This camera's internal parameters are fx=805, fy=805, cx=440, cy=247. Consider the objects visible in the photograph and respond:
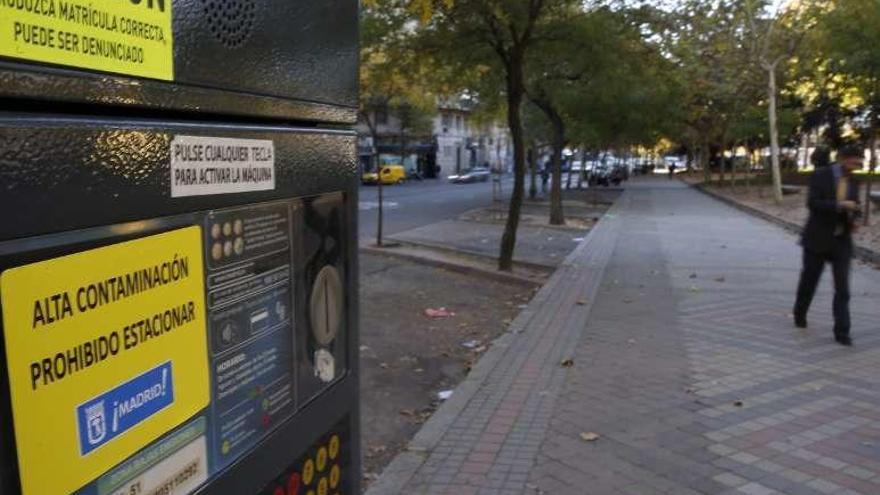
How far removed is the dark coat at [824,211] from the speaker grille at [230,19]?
6.84m

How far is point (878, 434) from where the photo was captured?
498cm

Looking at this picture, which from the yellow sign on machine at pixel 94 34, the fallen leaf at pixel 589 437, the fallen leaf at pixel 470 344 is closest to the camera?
the yellow sign on machine at pixel 94 34

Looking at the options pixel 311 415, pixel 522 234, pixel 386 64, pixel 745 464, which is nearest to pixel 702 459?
pixel 745 464

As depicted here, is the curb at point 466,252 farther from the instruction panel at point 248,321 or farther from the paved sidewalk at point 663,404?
the instruction panel at point 248,321

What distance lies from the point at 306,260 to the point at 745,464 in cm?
359

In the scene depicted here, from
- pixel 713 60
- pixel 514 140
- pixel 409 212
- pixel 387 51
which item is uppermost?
pixel 713 60

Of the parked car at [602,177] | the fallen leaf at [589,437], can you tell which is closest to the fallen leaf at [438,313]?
the fallen leaf at [589,437]

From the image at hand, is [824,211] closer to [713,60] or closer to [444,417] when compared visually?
[444,417]

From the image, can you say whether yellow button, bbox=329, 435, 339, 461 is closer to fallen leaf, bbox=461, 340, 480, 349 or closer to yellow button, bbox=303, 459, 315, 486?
Answer: yellow button, bbox=303, 459, 315, 486

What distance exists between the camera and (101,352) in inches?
45.8

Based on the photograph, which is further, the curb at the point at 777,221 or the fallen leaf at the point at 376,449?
the curb at the point at 777,221

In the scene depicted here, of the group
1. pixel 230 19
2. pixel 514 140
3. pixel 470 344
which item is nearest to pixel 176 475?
pixel 230 19

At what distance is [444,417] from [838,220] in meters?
4.31

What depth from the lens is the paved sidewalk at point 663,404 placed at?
4.34 meters
